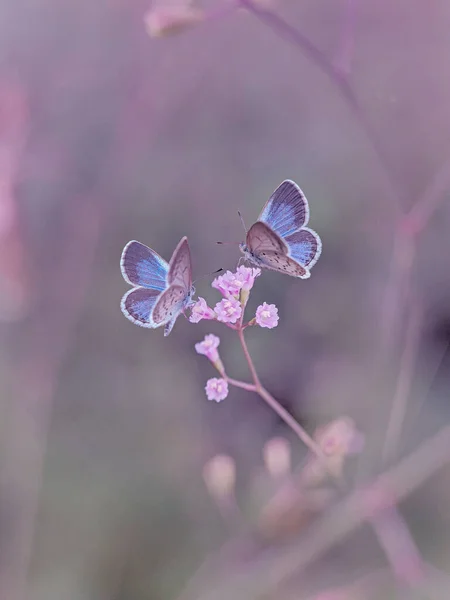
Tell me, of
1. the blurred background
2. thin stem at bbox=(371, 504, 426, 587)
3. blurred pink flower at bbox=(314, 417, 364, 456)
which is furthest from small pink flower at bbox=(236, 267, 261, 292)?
thin stem at bbox=(371, 504, 426, 587)

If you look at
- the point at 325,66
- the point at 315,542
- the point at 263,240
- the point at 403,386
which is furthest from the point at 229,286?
the point at 325,66

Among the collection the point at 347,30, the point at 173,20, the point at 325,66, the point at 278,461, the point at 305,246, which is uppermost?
the point at 347,30

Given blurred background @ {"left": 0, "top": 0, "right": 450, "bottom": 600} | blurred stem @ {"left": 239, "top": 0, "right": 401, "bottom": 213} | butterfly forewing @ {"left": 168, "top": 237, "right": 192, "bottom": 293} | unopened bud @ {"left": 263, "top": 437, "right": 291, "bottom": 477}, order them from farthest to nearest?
blurred stem @ {"left": 239, "top": 0, "right": 401, "bottom": 213}
blurred background @ {"left": 0, "top": 0, "right": 450, "bottom": 600}
unopened bud @ {"left": 263, "top": 437, "right": 291, "bottom": 477}
butterfly forewing @ {"left": 168, "top": 237, "right": 192, "bottom": 293}

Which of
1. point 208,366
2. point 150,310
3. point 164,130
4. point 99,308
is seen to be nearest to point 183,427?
point 208,366

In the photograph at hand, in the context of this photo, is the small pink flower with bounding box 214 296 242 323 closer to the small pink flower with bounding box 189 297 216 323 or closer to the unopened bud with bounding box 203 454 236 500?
the small pink flower with bounding box 189 297 216 323

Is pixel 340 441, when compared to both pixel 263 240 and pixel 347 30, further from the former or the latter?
pixel 347 30
